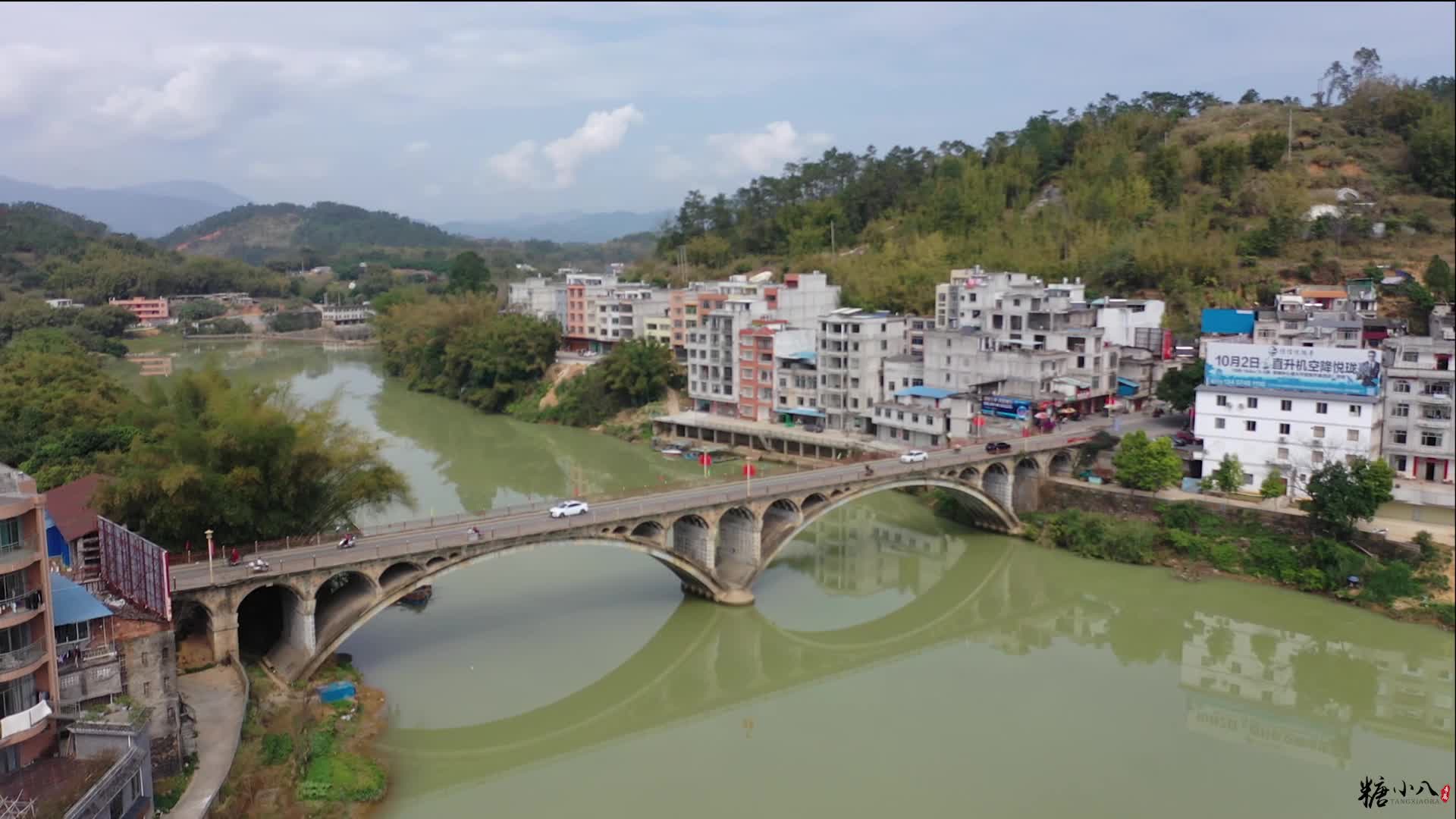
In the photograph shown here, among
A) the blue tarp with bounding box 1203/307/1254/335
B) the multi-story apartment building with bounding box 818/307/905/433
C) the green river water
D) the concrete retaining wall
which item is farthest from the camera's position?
the multi-story apartment building with bounding box 818/307/905/433

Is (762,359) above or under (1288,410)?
above

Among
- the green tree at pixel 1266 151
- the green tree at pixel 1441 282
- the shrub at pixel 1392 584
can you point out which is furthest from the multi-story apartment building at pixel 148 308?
the shrub at pixel 1392 584

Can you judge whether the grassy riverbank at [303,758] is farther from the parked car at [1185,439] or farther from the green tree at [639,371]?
the green tree at [639,371]

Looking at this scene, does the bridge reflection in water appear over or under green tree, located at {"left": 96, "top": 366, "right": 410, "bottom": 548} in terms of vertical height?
under

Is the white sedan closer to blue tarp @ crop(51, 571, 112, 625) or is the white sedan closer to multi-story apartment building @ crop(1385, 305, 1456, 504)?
blue tarp @ crop(51, 571, 112, 625)

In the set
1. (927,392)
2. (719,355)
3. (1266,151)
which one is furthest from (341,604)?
(1266,151)

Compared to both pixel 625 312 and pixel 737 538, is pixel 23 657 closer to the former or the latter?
pixel 737 538

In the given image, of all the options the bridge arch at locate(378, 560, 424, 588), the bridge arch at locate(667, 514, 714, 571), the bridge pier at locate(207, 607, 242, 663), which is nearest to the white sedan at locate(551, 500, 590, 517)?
the bridge arch at locate(667, 514, 714, 571)
